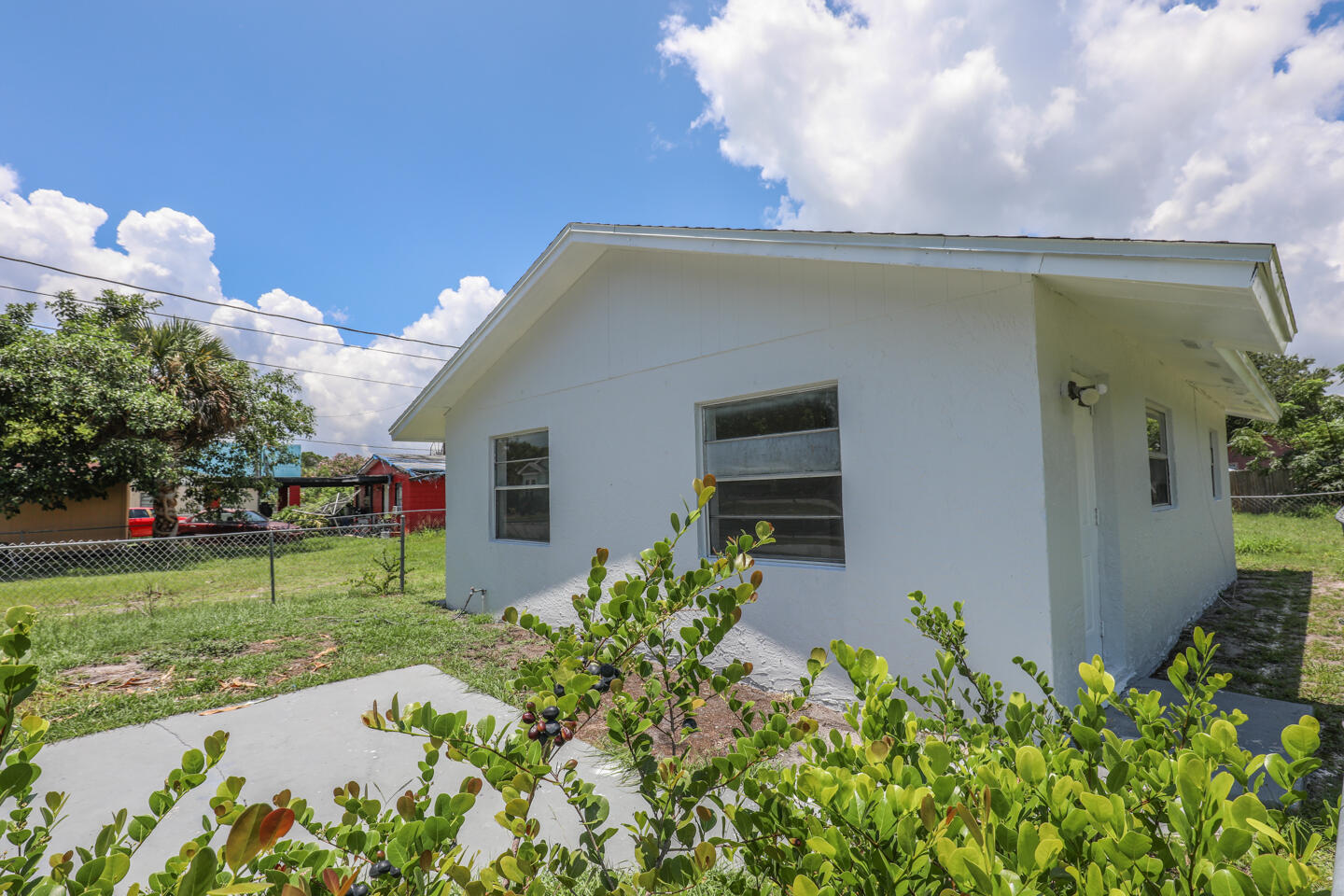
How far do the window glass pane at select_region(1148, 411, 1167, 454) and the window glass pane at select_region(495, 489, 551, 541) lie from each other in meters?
6.38

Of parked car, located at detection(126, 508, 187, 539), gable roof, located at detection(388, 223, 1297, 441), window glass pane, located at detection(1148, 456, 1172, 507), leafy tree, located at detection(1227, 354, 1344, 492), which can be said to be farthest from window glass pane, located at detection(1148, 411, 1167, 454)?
parked car, located at detection(126, 508, 187, 539)

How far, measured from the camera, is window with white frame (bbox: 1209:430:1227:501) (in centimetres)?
894

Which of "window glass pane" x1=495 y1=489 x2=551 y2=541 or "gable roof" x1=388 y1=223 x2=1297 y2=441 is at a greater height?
"gable roof" x1=388 y1=223 x2=1297 y2=441

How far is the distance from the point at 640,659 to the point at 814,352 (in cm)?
363

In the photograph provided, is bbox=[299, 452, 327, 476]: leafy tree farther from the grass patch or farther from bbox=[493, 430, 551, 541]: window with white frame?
bbox=[493, 430, 551, 541]: window with white frame

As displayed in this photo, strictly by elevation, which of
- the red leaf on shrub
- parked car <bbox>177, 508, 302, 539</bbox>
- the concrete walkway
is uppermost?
the red leaf on shrub

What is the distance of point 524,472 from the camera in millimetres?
7609

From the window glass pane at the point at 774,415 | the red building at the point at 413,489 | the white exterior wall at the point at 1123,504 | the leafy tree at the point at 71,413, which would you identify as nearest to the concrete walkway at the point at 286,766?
the window glass pane at the point at 774,415

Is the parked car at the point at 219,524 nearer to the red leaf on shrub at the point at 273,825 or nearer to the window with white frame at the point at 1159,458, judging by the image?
the window with white frame at the point at 1159,458

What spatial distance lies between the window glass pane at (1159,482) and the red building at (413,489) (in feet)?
67.9

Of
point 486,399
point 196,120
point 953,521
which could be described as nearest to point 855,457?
point 953,521

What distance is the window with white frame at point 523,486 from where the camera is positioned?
7.28 metres

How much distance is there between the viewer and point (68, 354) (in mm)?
13234

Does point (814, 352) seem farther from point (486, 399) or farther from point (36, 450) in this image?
point (36, 450)
